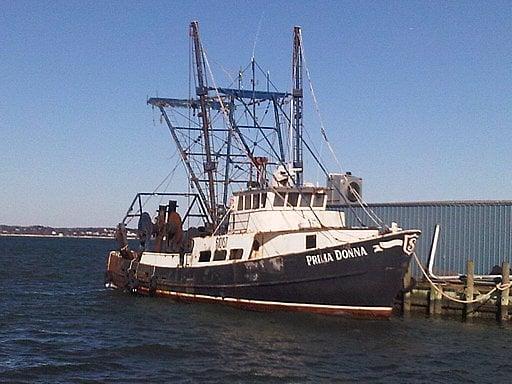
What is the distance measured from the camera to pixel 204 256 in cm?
3056

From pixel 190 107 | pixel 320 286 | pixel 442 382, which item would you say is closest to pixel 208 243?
pixel 320 286

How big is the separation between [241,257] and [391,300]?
622 cm

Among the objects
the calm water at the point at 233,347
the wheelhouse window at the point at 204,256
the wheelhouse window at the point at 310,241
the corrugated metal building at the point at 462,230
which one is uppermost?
the corrugated metal building at the point at 462,230

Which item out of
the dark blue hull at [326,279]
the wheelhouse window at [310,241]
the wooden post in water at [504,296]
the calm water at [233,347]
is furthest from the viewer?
the wheelhouse window at [310,241]

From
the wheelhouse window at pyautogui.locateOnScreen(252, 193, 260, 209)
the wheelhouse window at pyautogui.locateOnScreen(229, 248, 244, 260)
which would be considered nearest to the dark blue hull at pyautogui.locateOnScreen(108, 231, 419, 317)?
the wheelhouse window at pyautogui.locateOnScreen(229, 248, 244, 260)

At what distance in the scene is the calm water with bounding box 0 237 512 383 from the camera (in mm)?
17812

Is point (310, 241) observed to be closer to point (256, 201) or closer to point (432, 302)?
point (256, 201)

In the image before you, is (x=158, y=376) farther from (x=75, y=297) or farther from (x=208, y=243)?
(x=75, y=297)

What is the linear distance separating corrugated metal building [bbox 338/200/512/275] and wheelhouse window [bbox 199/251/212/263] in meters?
8.05

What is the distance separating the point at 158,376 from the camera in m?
17.4

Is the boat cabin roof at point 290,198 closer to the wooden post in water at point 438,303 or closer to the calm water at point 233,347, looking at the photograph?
the calm water at point 233,347

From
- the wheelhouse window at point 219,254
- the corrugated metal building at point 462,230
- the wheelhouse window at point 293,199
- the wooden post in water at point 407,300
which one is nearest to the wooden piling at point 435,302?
the wooden post in water at point 407,300

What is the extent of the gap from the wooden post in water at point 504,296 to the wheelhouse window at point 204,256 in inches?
441

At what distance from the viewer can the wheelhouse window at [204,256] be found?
30.3 metres
